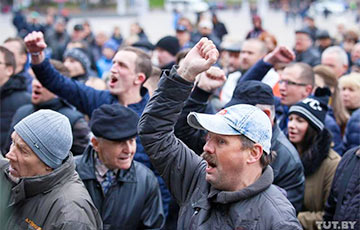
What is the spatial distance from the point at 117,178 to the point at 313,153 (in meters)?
1.84

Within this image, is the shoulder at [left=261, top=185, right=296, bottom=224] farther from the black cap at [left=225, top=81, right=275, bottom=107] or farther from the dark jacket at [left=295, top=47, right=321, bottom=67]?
the dark jacket at [left=295, top=47, right=321, bottom=67]

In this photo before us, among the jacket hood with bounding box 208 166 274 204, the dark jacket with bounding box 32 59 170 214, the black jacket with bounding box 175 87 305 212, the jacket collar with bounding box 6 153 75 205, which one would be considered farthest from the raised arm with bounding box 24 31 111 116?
the jacket hood with bounding box 208 166 274 204

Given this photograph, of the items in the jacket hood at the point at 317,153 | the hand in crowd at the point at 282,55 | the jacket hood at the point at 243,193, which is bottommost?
the jacket hood at the point at 317,153

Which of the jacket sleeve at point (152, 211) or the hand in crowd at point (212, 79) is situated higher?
the hand in crowd at point (212, 79)

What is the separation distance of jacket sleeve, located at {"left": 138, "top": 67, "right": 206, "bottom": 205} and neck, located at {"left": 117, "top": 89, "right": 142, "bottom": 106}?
5.99 ft

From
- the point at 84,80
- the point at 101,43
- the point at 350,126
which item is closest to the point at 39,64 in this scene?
A: the point at 84,80

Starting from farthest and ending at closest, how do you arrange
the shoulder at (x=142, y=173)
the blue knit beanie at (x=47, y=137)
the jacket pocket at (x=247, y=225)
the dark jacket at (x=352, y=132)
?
1. the dark jacket at (x=352, y=132)
2. the shoulder at (x=142, y=173)
3. the blue knit beanie at (x=47, y=137)
4. the jacket pocket at (x=247, y=225)

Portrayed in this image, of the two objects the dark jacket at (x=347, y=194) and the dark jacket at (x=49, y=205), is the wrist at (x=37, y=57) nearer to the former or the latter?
the dark jacket at (x=49, y=205)

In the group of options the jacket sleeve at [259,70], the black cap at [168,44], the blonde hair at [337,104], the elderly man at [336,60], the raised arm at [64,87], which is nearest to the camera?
the raised arm at [64,87]

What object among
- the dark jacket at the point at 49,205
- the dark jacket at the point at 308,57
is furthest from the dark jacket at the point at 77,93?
the dark jacket at the point at 308,57

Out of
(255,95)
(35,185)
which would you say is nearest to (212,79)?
(255,95)

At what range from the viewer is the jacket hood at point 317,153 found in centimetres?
460

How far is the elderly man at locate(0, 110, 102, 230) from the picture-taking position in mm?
2869

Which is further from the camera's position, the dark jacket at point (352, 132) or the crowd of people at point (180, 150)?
the dark jacket at point (352, 132)
